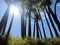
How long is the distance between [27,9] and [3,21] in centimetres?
663

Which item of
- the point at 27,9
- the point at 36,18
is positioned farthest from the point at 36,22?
the point at 27,9

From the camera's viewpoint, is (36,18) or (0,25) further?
(36,18)

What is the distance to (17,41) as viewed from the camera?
26.3 metres

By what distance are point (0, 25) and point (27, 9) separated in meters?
7.50

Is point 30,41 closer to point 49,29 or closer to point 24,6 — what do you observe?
point 24,6

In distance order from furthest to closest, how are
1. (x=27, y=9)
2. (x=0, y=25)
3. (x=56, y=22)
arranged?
1. (x=27, y=9)
2. (x=56, y=22)
3. (x=0, y=25)

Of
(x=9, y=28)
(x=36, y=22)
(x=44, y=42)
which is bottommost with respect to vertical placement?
(x=44, y=42)

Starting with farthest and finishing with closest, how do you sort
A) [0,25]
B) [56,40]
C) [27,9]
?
1. [27,9]
2. [0,25]
3. [56,40]

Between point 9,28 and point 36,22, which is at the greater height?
point 36,22

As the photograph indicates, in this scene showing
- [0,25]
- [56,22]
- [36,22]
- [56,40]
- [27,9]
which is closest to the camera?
[56,40]

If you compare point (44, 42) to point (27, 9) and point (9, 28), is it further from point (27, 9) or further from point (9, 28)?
point (27, 9)

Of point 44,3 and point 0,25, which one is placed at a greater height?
point 44,3

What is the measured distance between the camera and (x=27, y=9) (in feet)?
126

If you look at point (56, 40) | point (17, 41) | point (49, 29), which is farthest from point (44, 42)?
point (49, 29)
